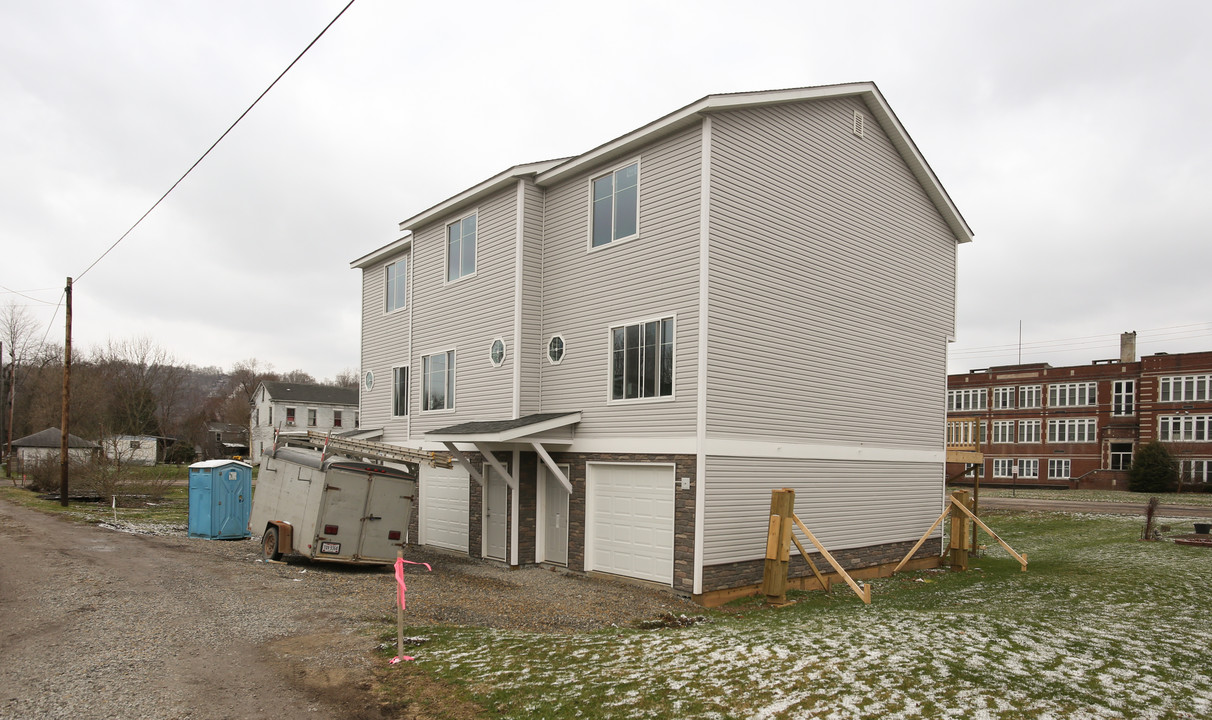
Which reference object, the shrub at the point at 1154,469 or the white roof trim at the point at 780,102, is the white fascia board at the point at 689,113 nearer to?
the white roof trim at the point at 780,102

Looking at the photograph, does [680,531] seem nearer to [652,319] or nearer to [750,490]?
[750,490]

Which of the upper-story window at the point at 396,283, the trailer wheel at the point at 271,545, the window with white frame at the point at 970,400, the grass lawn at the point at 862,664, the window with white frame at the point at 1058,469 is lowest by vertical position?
the window with white frame at the point at 1058,469

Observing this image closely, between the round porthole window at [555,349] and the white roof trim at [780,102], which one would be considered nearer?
the white roof trim at [780,102]

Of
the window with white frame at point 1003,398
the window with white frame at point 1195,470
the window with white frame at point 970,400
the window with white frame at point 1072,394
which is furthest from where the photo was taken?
the window with white frame at point 970,400

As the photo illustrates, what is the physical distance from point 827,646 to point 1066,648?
2.58 metres

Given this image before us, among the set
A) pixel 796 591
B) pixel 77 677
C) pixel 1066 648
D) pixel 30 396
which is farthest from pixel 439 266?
pixel 30 396

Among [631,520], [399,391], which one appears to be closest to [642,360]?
[631,520]

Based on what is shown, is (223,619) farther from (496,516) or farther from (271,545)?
(496,516)

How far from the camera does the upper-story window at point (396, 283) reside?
71.4 feet

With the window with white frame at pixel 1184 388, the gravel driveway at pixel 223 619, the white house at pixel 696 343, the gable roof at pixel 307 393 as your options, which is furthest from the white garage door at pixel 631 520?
the gable roof at pixel 307 393

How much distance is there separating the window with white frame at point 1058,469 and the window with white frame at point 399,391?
49522 millimetres

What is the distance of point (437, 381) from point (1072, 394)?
49937 mm

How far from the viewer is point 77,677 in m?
7.74

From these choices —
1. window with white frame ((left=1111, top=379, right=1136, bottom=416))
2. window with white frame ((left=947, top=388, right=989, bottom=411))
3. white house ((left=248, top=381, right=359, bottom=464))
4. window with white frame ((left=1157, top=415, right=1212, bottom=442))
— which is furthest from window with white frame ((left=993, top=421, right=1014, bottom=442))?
white house ((left=248, top=381, right=359, bottom=464))
